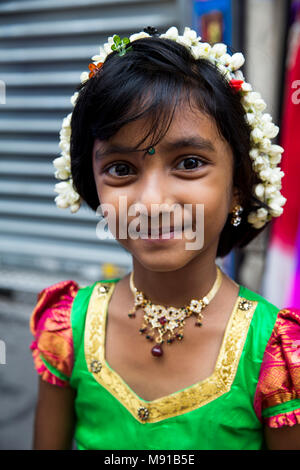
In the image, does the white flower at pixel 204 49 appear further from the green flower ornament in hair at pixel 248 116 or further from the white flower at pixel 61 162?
the white flower at pixel 61 162

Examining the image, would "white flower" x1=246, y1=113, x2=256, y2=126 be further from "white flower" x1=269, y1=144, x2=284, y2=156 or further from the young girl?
"white flower" x1=269, y1=144, x2=284, y2=156

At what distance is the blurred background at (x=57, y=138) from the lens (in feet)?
7.60

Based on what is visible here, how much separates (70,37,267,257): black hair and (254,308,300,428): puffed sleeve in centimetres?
43

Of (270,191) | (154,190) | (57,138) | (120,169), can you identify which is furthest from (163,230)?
(57,138)

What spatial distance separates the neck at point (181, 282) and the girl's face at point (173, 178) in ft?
0.37

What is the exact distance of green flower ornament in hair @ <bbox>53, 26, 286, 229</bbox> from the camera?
1.12 meters

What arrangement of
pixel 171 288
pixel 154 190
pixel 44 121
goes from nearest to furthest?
pixel 154 190 → pixel 171 288 → pixel 44 121

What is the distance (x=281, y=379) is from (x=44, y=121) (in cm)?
255

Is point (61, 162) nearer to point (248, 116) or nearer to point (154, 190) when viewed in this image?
point (154, 190)

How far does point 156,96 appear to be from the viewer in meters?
1.00

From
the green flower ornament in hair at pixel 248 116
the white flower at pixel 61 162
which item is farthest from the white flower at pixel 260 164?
the white flower at pixel 61 162

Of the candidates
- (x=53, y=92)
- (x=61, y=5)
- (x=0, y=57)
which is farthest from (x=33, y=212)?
(x=61, y=5)

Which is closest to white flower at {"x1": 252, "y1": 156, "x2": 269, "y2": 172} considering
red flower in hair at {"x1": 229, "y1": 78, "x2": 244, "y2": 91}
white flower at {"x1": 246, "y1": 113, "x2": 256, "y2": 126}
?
white flower at {"x1": 246, "y1": 113, "x2": 256, "y2": 126}
